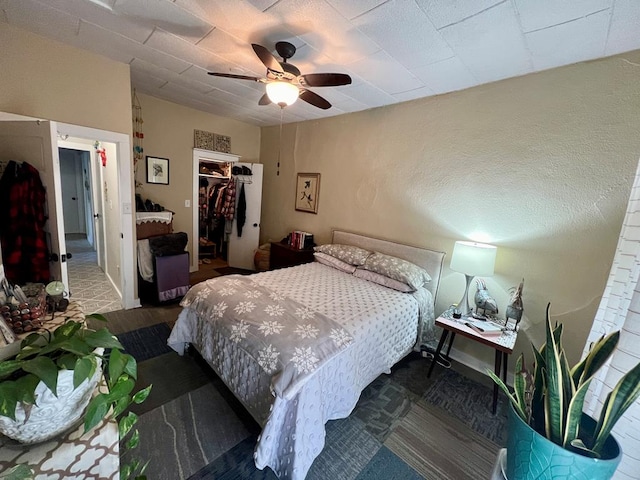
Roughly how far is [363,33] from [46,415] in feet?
7.84

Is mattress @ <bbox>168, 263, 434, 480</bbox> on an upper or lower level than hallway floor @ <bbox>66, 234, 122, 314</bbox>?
upper

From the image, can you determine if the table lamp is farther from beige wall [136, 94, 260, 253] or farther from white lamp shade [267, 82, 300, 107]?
beige wall [136, 94, 260, 253]

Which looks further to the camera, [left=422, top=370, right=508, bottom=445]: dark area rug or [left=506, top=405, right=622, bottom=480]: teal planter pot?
[left=422, top=370, right=508, bottom=445]: dark area rug

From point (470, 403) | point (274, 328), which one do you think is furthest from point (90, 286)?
point (470, 403)

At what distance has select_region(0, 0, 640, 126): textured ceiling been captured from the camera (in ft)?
4.92

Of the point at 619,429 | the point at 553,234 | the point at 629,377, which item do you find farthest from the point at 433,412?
the point at 553,234

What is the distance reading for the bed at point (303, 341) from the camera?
136 cm


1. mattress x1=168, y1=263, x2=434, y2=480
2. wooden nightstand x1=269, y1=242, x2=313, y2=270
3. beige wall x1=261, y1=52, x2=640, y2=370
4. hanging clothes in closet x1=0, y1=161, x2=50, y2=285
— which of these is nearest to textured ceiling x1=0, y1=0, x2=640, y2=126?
beige wall x1=261, y1=52, x2=640, y2=370

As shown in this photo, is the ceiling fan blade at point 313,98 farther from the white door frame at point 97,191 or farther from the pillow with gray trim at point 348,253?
the white door frame at point 97,191

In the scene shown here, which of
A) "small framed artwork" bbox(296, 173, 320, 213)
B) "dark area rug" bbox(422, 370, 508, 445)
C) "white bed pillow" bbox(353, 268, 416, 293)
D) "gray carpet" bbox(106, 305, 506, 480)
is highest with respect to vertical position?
"small framed artwork" bbox(296, 173, 320, 213)

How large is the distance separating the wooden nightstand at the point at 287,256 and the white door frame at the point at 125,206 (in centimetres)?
183

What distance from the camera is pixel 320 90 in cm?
276

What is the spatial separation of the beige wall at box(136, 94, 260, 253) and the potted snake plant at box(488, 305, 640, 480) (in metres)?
4.45

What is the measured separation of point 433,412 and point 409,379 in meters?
0.35
